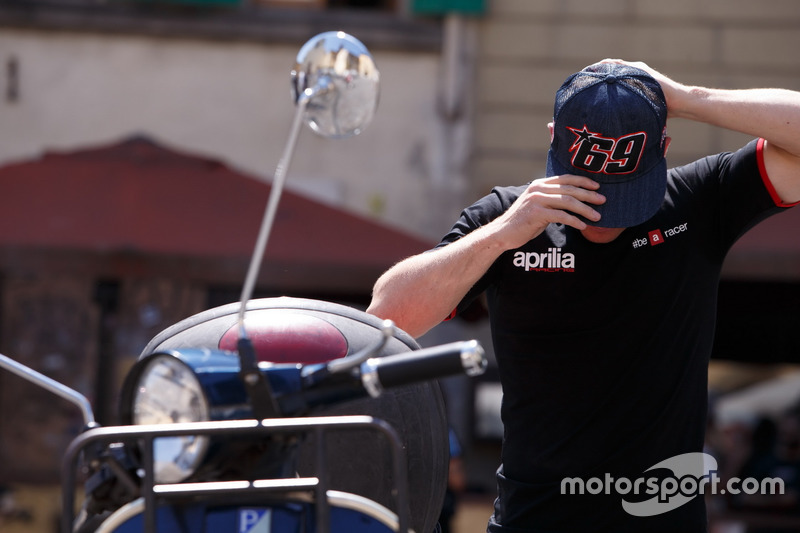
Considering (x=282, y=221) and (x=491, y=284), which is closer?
(x=491, y=284)

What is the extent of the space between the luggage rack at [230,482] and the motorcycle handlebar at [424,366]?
0.06 m

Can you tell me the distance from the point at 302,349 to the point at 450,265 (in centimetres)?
41

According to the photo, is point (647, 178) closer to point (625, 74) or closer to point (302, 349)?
point (625, 74)

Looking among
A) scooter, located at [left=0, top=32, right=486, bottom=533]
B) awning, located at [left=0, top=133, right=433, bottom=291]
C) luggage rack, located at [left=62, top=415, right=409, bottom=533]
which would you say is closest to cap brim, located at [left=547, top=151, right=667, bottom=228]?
scooter, located at [left=0, top=32, right=486, bottom=533]

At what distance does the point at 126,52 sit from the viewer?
29.8 ft

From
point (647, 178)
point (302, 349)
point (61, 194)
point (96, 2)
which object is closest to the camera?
point (302, 349)

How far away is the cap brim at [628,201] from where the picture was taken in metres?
2.27

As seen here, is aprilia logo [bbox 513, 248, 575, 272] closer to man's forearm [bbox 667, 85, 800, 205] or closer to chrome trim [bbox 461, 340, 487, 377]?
man's forearm [bbox 667, 85, 800, 205]

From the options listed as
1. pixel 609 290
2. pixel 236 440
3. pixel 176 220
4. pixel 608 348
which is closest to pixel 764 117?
pixel 609 290

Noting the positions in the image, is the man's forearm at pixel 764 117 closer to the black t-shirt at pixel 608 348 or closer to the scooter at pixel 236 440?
the black t-shirt at pixel 608 348

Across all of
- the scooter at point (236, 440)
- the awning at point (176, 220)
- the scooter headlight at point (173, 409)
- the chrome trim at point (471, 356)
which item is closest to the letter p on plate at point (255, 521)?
the scooter at point (236, 440)

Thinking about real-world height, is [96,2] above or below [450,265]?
above

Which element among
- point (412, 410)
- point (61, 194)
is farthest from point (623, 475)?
point (61, 194)

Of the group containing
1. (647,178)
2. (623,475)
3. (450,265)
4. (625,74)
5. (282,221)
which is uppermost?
(282,221)
